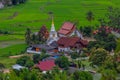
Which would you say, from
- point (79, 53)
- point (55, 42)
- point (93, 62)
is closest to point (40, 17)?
point (55, 42)

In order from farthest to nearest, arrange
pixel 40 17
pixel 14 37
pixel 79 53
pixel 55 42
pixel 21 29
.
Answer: pixel 40 17 → pixel 21 29 → pixel 14 37 → pixel 55 42 → pixel 79 53

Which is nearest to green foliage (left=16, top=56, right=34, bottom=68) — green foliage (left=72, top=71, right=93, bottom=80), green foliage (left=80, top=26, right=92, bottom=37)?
green foliage (left=72, top=71, right=93, bottom=80)

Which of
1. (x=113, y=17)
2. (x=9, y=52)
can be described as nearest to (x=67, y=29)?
(x=9, y=52)

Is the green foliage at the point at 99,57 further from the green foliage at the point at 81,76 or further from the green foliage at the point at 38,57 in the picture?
the green foliage at the point at 81,76

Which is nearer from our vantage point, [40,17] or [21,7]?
[40,17]

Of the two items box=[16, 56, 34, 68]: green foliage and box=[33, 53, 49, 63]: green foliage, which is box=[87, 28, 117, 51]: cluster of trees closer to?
box=[33, 53, 49, 63]: green foliage

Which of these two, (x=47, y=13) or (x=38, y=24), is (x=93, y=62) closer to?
(x=38, y=24)

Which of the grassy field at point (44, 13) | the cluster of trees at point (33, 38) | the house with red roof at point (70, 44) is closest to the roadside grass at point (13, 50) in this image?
the cluster of trees at point (33, 38)

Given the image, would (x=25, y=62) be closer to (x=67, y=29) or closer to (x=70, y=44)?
(x=70, y=44)
